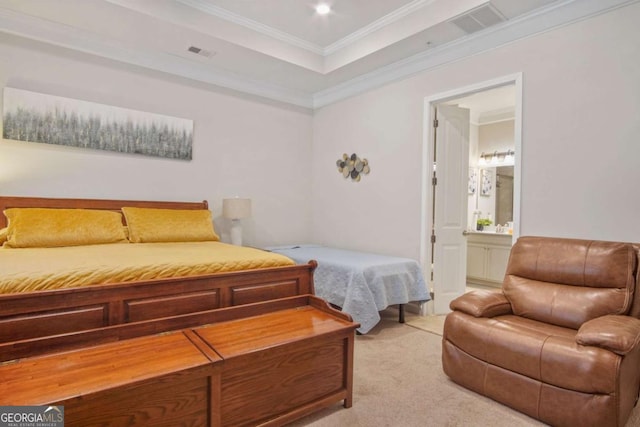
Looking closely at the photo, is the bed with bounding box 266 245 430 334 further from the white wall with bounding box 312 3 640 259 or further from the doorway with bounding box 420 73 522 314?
the white wall with bounding box 312 3 640 259

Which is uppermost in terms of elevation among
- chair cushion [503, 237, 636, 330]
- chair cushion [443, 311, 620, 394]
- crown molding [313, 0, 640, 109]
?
crown molding [313, 0, 640, 109]

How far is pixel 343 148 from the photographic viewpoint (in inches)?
193

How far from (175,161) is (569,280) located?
158 inches

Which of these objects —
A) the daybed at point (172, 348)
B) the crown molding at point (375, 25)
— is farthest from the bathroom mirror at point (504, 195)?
the daybed at point (172, 348)

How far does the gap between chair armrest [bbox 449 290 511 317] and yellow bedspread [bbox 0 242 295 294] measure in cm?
133

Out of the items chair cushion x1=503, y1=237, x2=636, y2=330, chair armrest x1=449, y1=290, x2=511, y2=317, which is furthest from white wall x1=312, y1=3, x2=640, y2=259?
chair armrest x1=449, y1=290, x2=511, y2=317

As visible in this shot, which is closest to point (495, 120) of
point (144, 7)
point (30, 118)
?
point (144, 7)

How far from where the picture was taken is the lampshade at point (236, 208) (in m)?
4.23

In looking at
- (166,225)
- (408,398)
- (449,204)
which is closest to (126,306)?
(166,225)

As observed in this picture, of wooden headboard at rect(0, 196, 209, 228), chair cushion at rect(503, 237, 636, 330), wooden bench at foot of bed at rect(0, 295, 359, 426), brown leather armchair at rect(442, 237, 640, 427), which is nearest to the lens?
wooden bench at foot of bed at rect(0, 295, 359, 426)

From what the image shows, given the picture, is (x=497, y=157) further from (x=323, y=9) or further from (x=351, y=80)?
(x=323, y=9)

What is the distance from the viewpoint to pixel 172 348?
180 cm

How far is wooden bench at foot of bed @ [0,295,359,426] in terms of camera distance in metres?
1.42

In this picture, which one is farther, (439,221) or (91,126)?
(439,221)
